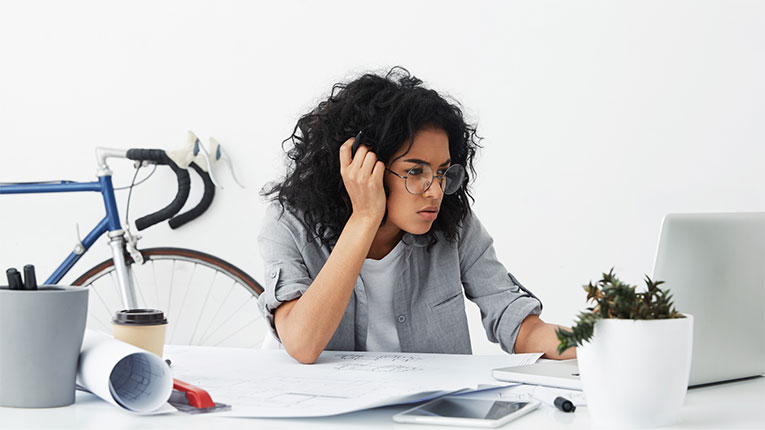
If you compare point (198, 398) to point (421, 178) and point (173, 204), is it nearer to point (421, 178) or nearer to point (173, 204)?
point (421, 178)

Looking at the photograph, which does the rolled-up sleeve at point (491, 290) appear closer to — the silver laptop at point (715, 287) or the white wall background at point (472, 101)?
the silver laptop at point (715, 287)

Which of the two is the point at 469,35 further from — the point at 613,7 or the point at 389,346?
the point at 389,346

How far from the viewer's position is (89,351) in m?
0.77

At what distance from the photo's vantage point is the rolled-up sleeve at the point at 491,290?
1.36 meters

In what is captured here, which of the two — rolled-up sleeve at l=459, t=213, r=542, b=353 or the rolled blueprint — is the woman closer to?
rolled-up sleeve at l=459, t=213, r=542, b=353

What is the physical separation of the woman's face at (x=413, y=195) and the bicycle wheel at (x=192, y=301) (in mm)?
1391

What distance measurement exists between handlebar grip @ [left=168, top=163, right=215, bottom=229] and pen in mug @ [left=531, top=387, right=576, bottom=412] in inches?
76.0

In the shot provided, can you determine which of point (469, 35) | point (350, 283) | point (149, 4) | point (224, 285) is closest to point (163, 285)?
point (224, 285)

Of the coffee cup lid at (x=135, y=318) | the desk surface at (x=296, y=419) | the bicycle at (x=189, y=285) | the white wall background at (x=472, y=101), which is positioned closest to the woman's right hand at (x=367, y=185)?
the coffee cup lid at (x=135, y=318)

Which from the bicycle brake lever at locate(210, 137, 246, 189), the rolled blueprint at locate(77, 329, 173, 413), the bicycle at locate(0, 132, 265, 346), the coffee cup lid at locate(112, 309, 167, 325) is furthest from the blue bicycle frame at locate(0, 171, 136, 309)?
the rolled blueprint at locate(77, 329, 173, 413)

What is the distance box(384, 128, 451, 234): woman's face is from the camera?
1.34 metres

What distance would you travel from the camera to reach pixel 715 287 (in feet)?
2.83

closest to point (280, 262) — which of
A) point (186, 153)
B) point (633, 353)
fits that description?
point (633, 353)

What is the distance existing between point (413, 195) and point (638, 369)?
2.36ft
